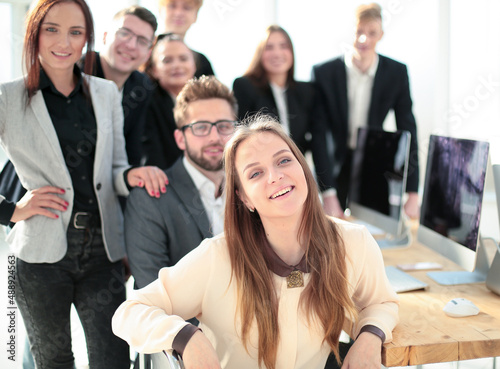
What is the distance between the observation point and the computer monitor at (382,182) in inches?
97.0

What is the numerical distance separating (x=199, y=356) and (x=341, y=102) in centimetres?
227

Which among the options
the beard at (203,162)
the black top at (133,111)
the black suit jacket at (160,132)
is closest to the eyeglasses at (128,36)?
the black top at (133,111)

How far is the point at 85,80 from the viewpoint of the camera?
2.07m

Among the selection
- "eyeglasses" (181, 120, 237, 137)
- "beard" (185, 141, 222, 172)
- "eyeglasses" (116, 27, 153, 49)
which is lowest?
"beard" (185, 141, 222, 172)

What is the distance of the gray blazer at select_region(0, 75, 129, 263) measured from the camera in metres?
1.90

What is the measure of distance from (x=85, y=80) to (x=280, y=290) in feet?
3.77

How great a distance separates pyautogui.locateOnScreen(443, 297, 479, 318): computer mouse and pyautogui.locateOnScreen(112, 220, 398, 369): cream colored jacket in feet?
0.66

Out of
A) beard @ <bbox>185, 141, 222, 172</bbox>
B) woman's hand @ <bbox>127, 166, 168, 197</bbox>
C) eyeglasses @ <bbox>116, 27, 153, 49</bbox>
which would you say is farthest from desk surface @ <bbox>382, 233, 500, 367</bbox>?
eyeglasses @ <bbox>116, 27, 153, 49</bbox>

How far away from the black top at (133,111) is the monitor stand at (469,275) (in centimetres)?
141

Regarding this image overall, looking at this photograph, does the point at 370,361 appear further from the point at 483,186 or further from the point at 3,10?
the point at 3,10

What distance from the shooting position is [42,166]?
76.5 inches

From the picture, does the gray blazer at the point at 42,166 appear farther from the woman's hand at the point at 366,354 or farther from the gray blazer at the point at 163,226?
the woman's hand at the point at 366,354

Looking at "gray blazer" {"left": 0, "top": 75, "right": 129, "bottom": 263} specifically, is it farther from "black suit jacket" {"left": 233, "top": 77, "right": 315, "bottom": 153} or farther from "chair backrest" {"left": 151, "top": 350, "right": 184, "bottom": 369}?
"black suit jacket" {"left": 233, "top": 77, "right": 315, "bottom": 153}

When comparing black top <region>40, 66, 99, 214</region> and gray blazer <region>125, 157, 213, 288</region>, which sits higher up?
black top <region>40, 66, 99, 214</region>
